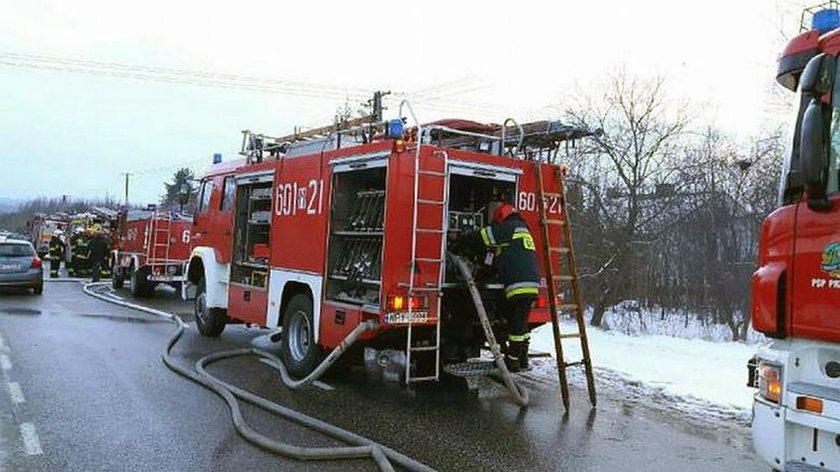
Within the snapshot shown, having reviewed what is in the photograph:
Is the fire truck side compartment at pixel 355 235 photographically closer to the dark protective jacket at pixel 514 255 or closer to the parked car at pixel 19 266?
the dark protective jacket at pixel 514 255

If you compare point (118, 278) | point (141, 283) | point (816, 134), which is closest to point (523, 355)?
point (816, 134)

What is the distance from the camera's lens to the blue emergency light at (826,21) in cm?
431

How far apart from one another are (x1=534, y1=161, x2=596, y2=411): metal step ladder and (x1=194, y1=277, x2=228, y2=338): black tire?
216 inches

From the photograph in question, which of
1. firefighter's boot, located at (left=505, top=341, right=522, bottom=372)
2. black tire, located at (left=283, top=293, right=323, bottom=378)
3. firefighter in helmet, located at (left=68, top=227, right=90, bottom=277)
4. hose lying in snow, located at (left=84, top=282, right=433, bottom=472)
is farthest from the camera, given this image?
firefighter in helmet, located at (left=68, top=227, right=90, bottom=277)

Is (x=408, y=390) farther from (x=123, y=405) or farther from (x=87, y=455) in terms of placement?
(x=87, y=455)

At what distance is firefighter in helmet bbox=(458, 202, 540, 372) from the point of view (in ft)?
24.1

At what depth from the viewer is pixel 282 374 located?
8281 millimetres

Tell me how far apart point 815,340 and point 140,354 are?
8.21m

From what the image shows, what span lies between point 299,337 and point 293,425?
2.46 meters

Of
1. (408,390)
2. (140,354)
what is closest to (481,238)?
(408,390)

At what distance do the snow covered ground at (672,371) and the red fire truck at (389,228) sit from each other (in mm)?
1689

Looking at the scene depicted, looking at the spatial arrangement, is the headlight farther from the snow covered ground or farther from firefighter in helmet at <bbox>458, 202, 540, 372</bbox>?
the snow covered ground

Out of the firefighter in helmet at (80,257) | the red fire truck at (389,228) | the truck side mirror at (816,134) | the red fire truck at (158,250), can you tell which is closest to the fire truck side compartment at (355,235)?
the red fire truck at (389,228)

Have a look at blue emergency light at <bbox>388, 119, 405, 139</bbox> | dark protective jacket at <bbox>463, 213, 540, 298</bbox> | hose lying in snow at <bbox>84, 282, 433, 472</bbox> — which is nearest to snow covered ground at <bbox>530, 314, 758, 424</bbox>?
dark protective jacket at <bbox>463, 213, 540, 298</bbox>
